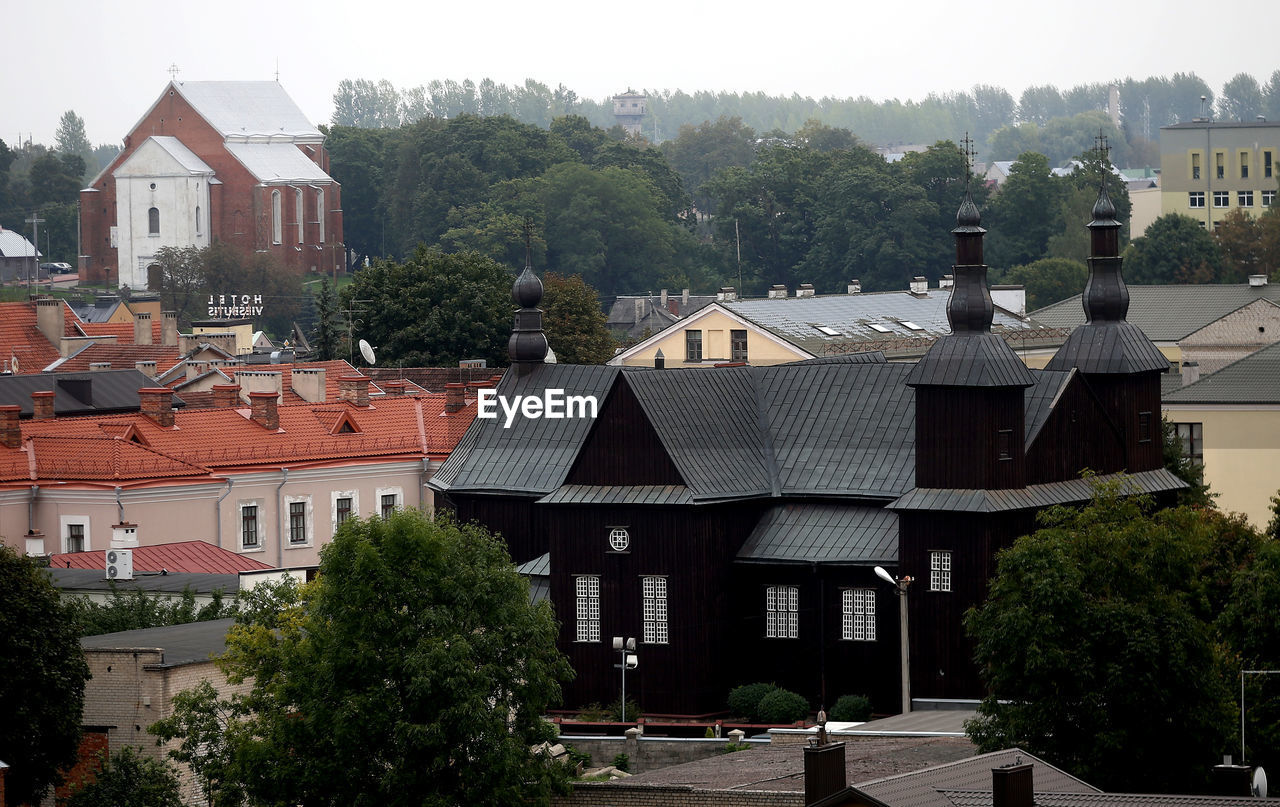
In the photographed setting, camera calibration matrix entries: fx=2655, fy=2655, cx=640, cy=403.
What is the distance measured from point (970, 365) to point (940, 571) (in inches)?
161

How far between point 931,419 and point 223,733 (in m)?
18.2

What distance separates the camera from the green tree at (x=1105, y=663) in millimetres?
40188

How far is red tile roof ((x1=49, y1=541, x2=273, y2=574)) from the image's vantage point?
56812mm

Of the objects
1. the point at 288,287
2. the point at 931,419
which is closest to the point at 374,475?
the point at 931,419

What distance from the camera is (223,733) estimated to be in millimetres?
39938

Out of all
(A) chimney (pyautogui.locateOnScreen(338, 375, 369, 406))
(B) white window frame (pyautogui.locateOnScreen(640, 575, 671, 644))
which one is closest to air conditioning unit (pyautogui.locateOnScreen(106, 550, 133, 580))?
(B) white window frame (pyautogui.locateOnScreen(640, 575, 671, 644))

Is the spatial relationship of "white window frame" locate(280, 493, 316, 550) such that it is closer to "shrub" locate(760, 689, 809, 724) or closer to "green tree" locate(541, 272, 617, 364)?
"shrub" locate(760, 689, 809, 724)

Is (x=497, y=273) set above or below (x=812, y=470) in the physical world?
above

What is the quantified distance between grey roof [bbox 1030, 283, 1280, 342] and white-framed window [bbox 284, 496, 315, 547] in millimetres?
41549

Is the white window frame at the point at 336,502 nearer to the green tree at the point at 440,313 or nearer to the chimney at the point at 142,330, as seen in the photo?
the green tree at the point at 440,313

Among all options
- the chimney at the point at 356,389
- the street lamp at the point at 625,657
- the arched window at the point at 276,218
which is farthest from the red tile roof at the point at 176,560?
the arched window at the point at 276,218

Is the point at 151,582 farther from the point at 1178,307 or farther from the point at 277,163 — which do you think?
the point at 277,163

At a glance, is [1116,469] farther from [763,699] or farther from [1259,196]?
[1259,196]

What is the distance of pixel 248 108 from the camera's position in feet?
622
